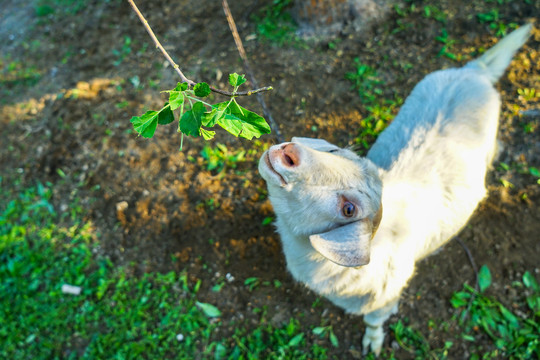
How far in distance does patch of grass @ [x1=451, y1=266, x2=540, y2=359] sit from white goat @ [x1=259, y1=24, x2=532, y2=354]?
979mm

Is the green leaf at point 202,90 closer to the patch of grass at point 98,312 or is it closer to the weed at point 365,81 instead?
the patch of grass at point 98,312

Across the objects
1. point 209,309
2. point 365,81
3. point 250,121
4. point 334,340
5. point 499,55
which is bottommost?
point 334,340

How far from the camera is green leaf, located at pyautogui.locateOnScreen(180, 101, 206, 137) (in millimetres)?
1420

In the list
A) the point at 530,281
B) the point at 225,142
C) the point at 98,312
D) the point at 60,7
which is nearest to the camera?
the point at 530,281

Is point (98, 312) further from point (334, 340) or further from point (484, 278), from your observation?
point (484, 278)

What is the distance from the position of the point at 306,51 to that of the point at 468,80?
8.26ft

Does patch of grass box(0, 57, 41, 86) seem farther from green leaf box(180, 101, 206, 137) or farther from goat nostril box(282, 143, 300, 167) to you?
green leaf box(180, 101, 206, 137)

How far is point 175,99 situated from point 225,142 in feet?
11.5

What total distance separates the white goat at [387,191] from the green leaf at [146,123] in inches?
37.6

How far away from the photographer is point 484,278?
156 inches

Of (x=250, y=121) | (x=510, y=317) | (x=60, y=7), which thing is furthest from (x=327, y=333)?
(x=60, y=7)

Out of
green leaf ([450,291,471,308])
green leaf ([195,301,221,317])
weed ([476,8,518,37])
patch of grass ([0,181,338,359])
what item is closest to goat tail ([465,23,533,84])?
A: weed ([476,8,518,37])

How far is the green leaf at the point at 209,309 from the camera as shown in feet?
13.4

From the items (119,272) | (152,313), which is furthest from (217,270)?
(119,272)
